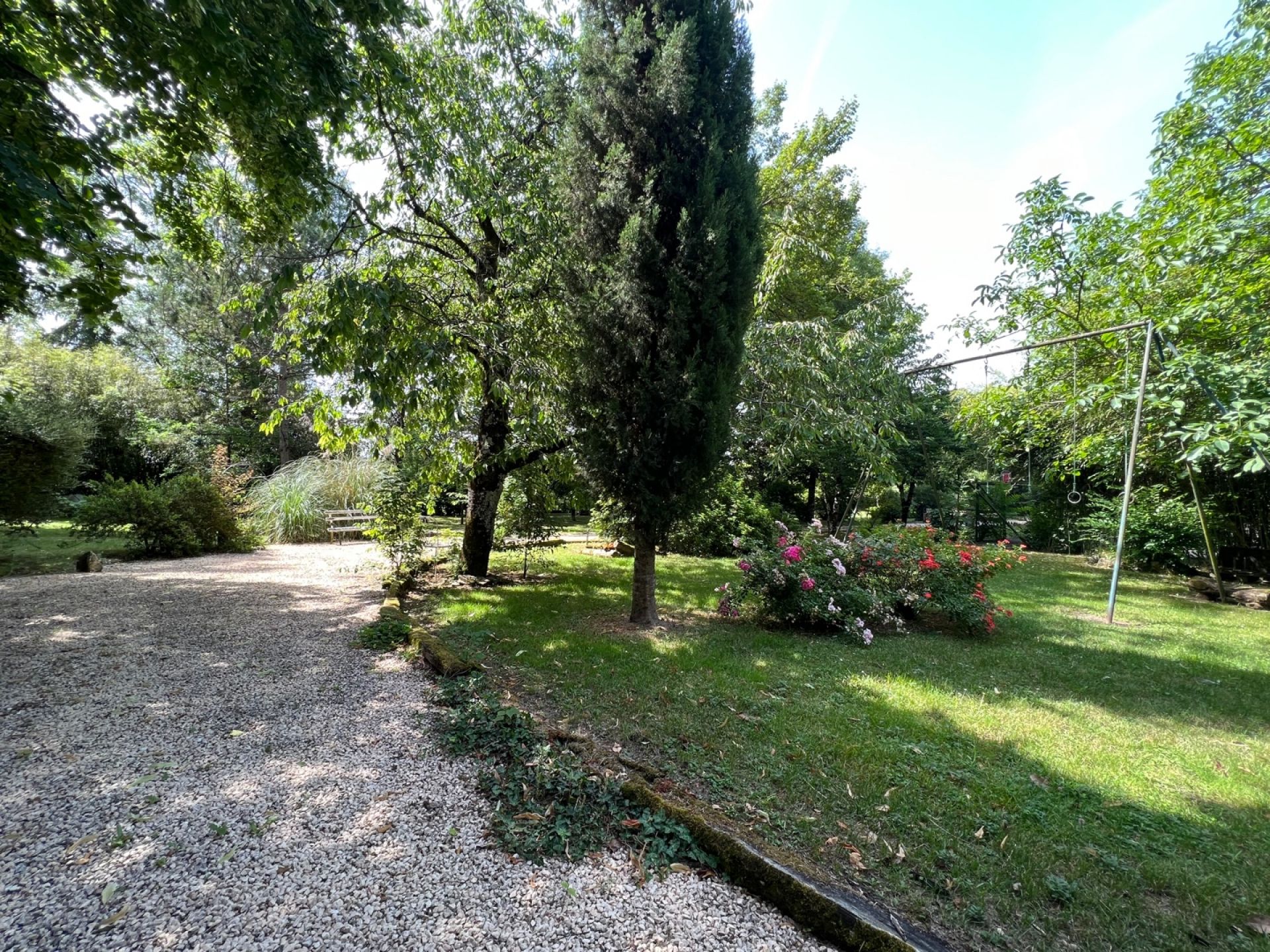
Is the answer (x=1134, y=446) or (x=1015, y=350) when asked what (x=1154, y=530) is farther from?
(x=1015, y=350)

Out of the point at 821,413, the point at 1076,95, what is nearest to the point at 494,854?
the point at 821,413

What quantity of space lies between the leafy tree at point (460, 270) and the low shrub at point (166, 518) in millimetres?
4616

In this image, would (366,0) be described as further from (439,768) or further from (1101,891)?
(1101,891)

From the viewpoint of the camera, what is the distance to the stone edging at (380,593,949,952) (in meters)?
1.59

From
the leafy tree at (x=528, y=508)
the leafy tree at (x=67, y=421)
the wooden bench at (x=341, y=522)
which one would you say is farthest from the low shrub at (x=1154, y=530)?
the leafy tree at (x=67, y=421)

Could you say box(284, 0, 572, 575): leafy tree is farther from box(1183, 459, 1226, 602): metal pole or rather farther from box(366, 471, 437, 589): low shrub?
box(1183, 459, 1226, 602): metal pole

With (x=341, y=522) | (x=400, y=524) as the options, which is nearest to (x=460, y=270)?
(x=400, y=524)

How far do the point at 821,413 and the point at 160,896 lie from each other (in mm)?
5641

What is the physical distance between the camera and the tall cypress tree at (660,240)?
438cm

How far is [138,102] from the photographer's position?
405 cm

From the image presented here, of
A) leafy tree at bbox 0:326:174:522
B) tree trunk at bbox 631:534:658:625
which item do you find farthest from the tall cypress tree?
leafy tree at bbox 0:326:174:522

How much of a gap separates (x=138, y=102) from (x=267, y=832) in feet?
18.5

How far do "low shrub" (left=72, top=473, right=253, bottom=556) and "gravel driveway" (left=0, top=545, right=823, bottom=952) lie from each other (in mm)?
4999

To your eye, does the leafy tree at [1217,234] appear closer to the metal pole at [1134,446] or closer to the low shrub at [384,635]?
the metal pole at [1134,446]
